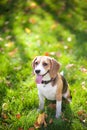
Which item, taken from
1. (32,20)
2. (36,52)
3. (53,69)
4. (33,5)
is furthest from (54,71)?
(33,5)

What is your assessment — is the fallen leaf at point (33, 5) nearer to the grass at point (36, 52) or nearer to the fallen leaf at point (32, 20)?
the grass at point (36, 52)

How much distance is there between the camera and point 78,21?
8.51 metres

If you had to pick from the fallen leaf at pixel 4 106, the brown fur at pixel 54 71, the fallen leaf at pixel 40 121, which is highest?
the brown fur at pixel 54 71

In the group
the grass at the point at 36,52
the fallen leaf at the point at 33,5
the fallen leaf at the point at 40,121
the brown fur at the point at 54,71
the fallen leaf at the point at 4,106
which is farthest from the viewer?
the fallen leaf at the point at 33,5

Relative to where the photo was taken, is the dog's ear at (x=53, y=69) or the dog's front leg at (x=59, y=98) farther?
the dog's front leg at (x=59, y=98)

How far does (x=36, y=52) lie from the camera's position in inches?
277

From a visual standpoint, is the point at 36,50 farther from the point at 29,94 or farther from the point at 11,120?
the point at 11,120

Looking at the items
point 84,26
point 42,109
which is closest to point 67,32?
point 84,26

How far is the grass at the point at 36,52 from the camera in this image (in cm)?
488

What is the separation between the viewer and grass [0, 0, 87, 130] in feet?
16.0

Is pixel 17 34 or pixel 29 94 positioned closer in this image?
pixel 29 94

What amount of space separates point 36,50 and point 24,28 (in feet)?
5.19

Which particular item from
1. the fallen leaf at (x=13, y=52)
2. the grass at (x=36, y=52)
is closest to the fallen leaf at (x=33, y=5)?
the grass at (x=36, y=52)

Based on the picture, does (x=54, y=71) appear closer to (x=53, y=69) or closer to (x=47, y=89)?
(x=53, y=69)
